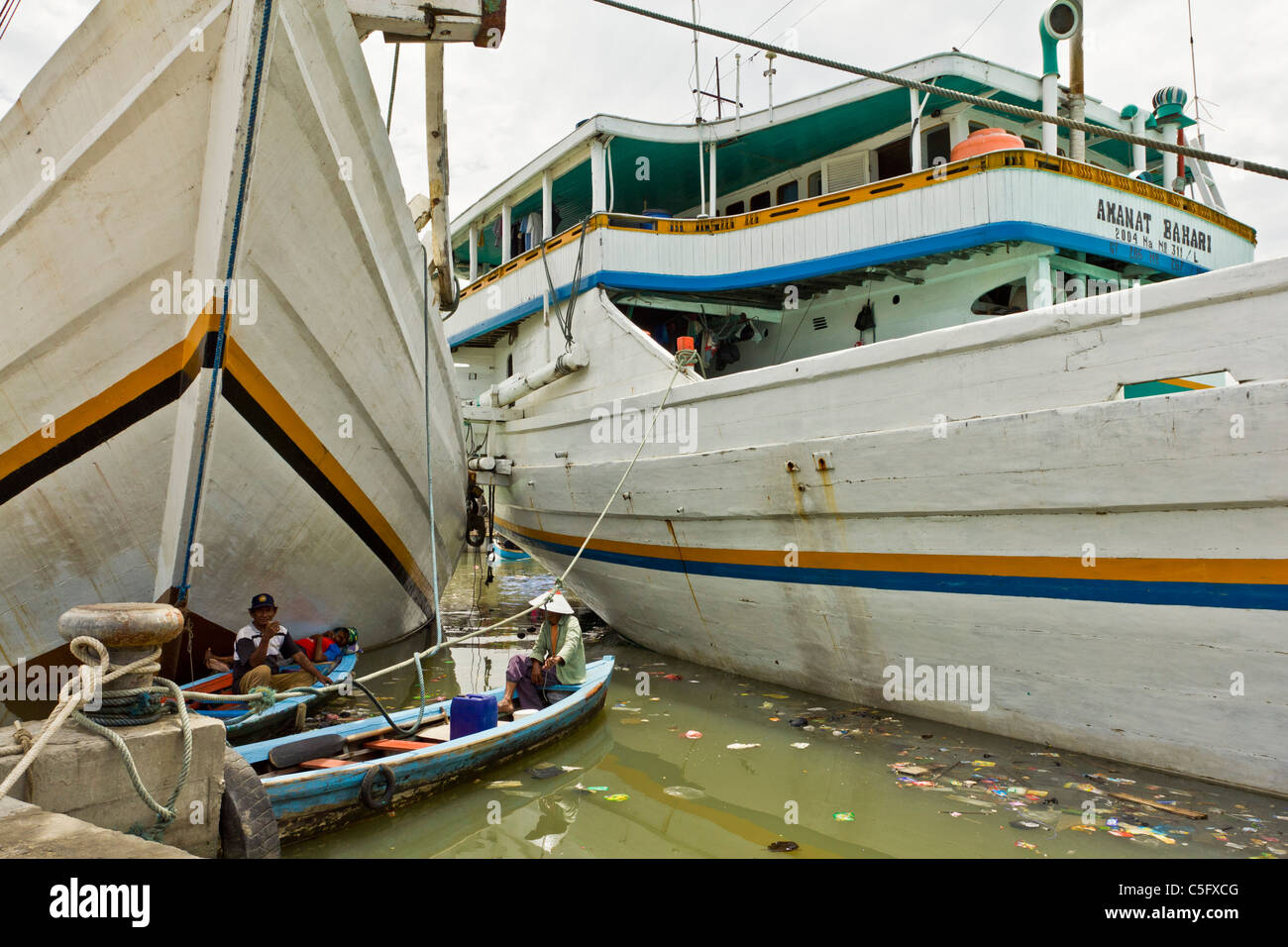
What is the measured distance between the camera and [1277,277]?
3.65 meters

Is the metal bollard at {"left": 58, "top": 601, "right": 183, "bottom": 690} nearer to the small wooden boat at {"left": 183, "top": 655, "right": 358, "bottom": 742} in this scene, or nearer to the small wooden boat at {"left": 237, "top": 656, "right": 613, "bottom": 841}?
the small wooden boat at {"left": 237, "top": 656, "right": 613, "bottom": 841}

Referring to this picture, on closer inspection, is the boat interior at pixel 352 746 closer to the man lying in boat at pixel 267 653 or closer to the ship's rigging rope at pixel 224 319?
the man lying in boat at pixel 267 653

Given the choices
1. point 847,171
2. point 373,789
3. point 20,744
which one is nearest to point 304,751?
point 373,789

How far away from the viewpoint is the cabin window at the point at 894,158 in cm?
833

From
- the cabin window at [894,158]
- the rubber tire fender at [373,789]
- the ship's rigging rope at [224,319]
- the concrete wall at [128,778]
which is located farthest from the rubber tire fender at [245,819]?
the cabin window at [894,158]

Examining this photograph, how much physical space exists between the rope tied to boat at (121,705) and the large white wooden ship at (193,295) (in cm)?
241

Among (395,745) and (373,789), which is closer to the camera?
(373,789)

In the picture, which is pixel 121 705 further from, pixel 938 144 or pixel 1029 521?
pixel 938 144

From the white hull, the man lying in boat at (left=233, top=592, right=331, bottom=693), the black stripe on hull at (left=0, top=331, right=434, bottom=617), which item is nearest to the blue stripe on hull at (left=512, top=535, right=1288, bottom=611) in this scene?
the white hull

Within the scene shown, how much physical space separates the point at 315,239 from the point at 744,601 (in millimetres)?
4029
